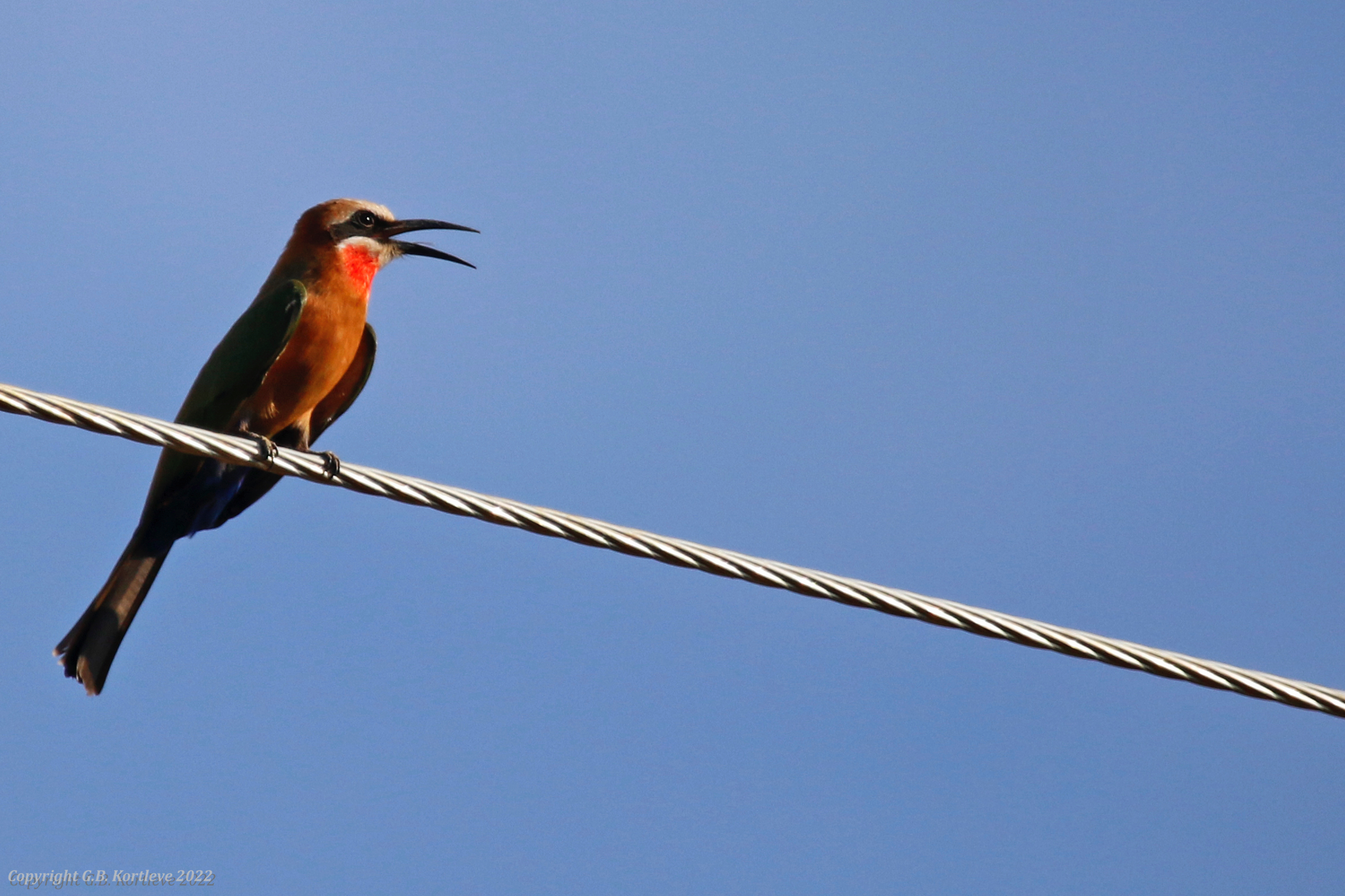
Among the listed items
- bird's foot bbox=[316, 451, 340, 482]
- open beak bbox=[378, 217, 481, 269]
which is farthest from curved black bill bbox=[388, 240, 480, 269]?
bird's foot bbox=[316, 451, 340, 482]

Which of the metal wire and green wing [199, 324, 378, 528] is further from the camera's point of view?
green wing [199, 324, 378, 528]

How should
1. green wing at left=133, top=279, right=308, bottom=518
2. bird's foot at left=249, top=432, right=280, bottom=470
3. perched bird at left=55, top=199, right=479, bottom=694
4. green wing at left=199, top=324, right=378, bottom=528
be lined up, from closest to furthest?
bird's foot at left=249, top=432, right=280, bottom=470, perched bird at left=55, top=199, right=479, bottom=694, green wing at left=133, top=279, right=308, bottom=518, green wing at left=199, top=324, right=378, bottom=528

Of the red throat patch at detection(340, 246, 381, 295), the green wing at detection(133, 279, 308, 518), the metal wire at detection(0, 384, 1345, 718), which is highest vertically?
the red throat patch at detection(340, 246, 381, 295)

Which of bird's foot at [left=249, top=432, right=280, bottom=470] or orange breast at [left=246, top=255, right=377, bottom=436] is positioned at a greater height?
orange breast at [left=246, top=255, right=377, bottom=436]

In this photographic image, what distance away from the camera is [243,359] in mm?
5633

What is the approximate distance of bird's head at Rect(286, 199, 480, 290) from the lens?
20.6 ft

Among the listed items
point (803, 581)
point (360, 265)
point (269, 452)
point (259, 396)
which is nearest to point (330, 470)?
point (269, 452)

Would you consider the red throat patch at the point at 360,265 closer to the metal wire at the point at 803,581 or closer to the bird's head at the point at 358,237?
the bird's head at the point at 358,237

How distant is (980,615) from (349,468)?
156 centimetres

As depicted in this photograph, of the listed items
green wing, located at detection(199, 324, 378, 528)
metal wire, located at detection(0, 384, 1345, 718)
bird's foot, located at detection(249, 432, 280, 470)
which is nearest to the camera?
metal wire, located at detection(0, 384, 1345, 718)

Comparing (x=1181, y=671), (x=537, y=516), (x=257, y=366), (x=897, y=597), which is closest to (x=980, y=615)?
(x=897, y=597)

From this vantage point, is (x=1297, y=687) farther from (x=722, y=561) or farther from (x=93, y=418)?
(x=93, y=418)

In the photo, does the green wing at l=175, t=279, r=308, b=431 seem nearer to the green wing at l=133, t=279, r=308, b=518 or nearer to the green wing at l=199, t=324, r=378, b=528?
the green wing at l=133, t=279, r=308, b=518

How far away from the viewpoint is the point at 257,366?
5602 mm
